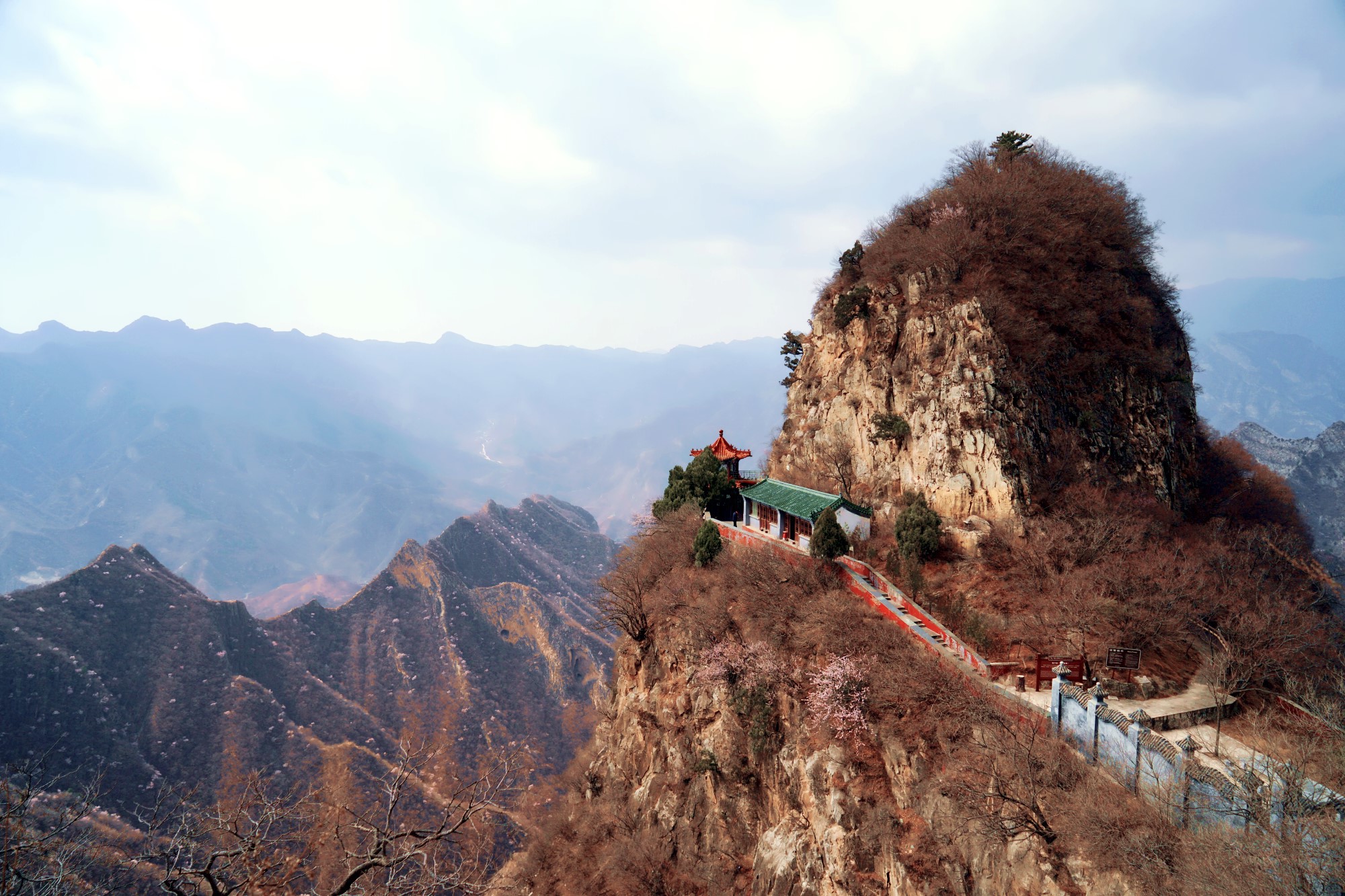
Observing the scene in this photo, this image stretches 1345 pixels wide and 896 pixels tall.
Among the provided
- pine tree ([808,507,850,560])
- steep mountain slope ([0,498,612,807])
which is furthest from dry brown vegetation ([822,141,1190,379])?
steep mountain slope ([0,498,612,807])

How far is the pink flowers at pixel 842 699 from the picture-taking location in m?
19.3

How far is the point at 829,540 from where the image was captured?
25438 mm

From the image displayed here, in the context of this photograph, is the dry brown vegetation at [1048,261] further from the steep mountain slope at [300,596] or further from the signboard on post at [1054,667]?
the steep mountain slope at [300,596]

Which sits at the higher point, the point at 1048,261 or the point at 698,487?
the point at 1048,261

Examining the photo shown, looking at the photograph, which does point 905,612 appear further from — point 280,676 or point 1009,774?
point 280,676

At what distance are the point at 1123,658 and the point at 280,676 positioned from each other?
60956 mm

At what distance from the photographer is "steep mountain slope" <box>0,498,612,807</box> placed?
42.8m

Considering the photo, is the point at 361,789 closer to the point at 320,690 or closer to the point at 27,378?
the point at 320,690

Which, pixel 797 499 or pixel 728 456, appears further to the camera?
pixel 728 456

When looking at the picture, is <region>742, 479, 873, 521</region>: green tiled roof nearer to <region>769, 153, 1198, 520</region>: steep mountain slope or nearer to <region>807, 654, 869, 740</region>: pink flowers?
<region>769, 153, 1198, 520</region>: steep mountain slope

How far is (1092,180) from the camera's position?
3453 cm

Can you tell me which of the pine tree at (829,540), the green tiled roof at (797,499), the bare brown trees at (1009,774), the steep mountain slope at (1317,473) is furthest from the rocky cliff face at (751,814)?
the steep mountain slope at (1317,473)

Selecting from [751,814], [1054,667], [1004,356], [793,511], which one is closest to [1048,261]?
[1004,356]

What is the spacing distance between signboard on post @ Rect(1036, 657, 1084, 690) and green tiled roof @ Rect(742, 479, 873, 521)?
10.0m
